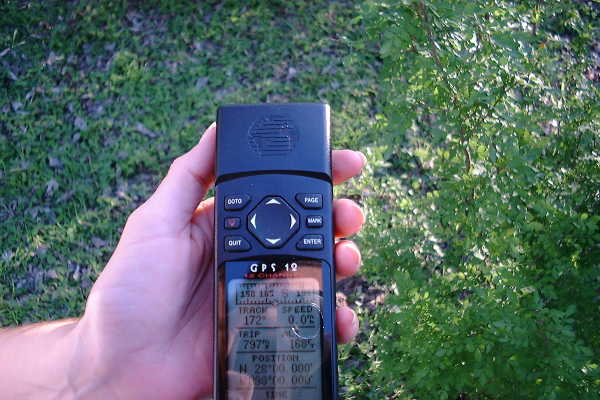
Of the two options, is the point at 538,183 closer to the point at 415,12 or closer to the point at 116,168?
the point at 415,12

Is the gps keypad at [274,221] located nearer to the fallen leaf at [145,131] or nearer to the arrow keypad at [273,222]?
the arrow keypad at [273,222]

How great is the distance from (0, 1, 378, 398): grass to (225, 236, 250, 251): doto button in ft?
4.45

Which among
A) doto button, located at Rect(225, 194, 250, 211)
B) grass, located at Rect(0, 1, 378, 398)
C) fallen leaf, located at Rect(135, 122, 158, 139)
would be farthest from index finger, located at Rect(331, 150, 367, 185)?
fallen leaf, located at Rect(135, 122, 158, 139)

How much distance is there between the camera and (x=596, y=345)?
1.88 meters

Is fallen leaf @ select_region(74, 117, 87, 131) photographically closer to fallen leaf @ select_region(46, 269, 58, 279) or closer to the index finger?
fallen leaf @ select_region(46, 269, 58, 279)

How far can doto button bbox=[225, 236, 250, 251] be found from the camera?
1930mm

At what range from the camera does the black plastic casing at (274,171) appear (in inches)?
75.8

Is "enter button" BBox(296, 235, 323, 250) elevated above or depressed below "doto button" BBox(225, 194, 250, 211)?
below

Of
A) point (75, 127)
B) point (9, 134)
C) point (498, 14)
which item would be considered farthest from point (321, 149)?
point (9, 134)

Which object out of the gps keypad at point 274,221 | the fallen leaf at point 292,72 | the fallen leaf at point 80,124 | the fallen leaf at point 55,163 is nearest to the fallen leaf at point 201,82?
the fallen leaf at point 292,72

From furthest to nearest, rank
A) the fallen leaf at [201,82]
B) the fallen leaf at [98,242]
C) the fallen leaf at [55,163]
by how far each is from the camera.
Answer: the fallen leaf at [201,82]
the fallen leaf at [55,163]
the fallen leaf at [98,242]

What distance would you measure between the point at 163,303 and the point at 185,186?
428mm

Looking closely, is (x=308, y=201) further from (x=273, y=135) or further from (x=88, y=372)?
(x=88, y=372)

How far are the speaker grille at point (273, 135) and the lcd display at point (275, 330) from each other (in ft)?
1.31
